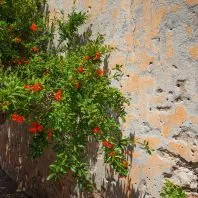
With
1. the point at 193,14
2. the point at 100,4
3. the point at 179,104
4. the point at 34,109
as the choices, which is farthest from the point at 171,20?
the point at 34,109

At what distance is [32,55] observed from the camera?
464cm

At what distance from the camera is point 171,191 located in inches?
126

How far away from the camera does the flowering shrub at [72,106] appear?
3.49 metres

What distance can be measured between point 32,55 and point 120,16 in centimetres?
130

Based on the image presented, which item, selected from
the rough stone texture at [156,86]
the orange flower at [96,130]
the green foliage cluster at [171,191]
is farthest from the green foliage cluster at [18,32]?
the green foliage cluster at [171,191]

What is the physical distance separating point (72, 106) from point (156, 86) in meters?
0.81

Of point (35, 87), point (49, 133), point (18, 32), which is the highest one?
point (18, 32)

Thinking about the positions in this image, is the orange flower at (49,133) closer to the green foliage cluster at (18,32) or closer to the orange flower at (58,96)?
the orange flower at (58,96)

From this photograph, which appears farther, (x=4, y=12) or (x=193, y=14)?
(x=4, y=12)

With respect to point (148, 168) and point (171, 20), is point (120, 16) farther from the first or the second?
point (148, 168)

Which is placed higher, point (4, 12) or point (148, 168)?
point (4, 12)

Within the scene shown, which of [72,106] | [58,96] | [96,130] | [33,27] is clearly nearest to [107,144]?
[96,130]

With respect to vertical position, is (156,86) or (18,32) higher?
(18,32)

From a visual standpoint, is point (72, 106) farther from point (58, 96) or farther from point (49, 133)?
point (49, 133)
